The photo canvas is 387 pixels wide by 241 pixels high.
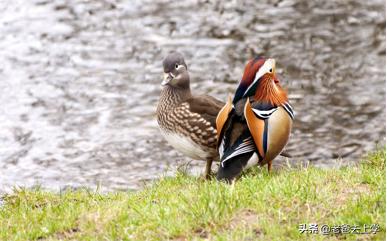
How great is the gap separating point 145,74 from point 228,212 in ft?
25.5

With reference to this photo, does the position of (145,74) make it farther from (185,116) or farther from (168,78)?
(185,116)

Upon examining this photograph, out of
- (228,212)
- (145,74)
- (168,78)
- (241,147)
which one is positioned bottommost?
(145,74)

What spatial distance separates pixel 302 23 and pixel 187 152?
7569 mm

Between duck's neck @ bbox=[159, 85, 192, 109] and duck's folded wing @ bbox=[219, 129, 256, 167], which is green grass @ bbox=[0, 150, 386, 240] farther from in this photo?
duck's neck @ bbox=[159, 85, 192, 109]

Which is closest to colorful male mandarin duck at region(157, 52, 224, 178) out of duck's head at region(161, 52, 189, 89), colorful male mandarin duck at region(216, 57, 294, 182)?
duck's head at region(161, 52, 189, 89)

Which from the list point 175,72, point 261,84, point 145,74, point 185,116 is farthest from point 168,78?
point 145,74

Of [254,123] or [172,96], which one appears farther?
[172,96]

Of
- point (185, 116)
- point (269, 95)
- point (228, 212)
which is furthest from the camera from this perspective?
point (185, 116)

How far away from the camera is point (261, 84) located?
8.95m

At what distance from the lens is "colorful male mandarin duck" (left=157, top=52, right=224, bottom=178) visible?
379 inches

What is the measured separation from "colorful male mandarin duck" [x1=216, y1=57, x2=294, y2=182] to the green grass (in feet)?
1.29

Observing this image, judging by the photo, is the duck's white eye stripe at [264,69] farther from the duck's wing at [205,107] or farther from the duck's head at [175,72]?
the duck's head at [175,72]

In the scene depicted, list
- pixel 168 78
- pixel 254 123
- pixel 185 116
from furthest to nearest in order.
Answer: pixel 168 78, pixel 185 116, pixel 254 123

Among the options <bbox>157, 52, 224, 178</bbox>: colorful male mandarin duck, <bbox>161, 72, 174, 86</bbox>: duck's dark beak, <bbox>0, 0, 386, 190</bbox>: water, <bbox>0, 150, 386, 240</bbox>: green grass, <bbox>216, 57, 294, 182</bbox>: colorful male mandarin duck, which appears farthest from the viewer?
<bbox>0, 0, 386, 190</bbox>: water
